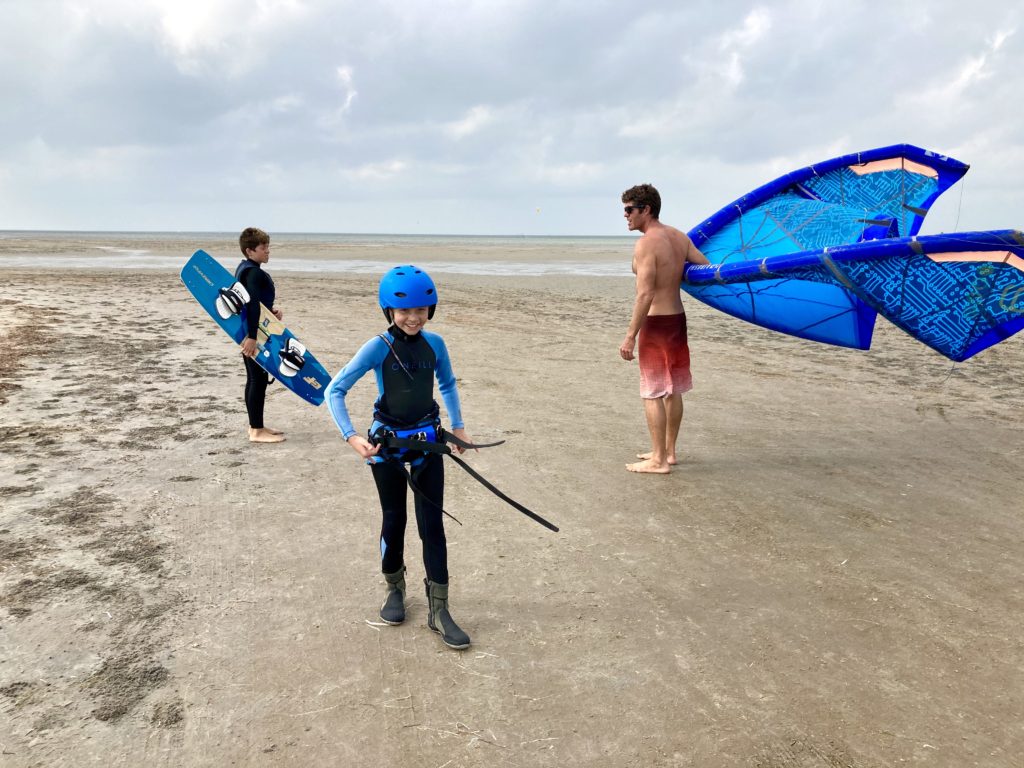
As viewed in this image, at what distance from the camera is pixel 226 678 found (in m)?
3.12

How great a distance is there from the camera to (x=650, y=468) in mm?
5926

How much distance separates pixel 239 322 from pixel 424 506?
4.37 m

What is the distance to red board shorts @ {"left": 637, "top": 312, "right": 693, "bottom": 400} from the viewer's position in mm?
5957

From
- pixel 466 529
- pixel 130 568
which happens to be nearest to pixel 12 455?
pixel 130 568

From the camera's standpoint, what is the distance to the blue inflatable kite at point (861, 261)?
4.95 m

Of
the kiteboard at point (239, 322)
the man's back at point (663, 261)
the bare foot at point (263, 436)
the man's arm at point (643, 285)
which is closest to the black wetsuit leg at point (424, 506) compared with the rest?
the man's arm at point (643, 285)

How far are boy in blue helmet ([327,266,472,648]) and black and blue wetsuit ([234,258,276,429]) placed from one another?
3245mm

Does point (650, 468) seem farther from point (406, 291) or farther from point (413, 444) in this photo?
point (406, 291)

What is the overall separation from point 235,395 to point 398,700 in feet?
19.2

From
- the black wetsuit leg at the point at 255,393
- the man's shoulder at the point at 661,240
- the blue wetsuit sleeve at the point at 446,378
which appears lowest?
the black wetsuit leg at the point at 255,393

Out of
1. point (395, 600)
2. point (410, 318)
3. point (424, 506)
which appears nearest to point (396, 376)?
point (410, 318)

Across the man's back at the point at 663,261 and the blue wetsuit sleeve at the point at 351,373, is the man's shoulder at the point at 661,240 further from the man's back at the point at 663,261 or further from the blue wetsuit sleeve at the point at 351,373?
the blue wetsuit sleeve at the point at 351,373

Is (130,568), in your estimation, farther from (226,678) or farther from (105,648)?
(226,678)

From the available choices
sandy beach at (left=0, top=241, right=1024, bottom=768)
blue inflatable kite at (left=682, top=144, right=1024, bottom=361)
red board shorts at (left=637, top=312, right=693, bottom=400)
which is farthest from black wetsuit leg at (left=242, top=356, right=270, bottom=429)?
blue inflatable kite at (left=682, top=144, right=1024, bottom=361)
